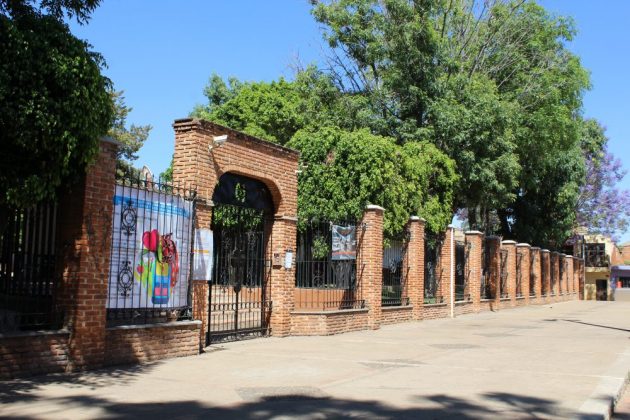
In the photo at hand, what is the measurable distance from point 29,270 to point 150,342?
7.46ft

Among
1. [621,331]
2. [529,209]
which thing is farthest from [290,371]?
[529,209]

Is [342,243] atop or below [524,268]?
atop

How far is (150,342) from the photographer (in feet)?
33.6

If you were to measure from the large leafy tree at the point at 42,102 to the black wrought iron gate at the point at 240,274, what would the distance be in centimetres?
553

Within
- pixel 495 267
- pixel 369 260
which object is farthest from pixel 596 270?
pixel 369 260

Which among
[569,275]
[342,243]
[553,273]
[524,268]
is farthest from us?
[569,275]

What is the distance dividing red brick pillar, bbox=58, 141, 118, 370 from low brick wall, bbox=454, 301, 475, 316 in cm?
1650

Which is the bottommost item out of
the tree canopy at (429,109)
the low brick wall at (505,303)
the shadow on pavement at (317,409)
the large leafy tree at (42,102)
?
the shadow on pavement at (317,409)

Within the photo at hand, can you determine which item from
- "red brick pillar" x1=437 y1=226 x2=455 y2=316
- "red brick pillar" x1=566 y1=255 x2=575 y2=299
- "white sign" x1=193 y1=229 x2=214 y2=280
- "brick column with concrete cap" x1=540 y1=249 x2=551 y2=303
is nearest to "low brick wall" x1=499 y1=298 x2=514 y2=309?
"red brick pillar" x1=437 y1=226 x2=455 y2=316

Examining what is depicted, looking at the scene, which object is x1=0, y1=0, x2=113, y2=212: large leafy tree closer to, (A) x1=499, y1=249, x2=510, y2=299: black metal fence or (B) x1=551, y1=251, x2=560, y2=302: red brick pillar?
(A) x1=499, y1=249, x2=510, y2=299: black metal fence

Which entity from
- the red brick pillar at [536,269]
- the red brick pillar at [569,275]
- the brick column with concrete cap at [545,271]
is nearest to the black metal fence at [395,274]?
the red brick pillar at [536,269]

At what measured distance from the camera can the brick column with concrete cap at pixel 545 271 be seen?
126ft

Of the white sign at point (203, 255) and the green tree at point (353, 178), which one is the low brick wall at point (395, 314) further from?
the white sign at point (203, 255)

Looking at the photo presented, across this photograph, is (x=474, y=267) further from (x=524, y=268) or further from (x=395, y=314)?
(x=524, y=268)
